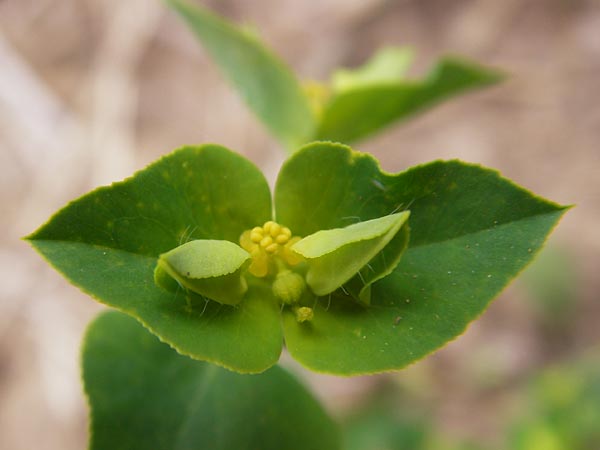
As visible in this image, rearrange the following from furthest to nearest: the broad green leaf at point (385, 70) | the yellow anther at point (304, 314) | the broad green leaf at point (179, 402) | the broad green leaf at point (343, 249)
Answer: the broad green leaf at point (385, 70) → the broad green leaf at point (179, 402) → the yellow anther at point (304, 314) → the broad green leaf at point (343, 249)

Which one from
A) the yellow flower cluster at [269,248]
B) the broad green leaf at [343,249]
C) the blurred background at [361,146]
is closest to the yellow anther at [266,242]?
the yellow flower cluster at [269,248]

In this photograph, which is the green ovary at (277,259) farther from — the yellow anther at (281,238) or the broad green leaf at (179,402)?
the broad green leaf at (179,402)

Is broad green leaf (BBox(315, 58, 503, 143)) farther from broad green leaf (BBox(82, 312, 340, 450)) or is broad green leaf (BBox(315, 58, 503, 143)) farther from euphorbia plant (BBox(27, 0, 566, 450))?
broad green leaf (BBox(82, 312, 340, 450))

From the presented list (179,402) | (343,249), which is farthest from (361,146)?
(343,249)

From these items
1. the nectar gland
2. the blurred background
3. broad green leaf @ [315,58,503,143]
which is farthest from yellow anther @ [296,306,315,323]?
the blurred background

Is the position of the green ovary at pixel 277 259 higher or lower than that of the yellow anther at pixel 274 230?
lower

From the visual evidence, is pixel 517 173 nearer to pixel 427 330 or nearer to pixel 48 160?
pixel 48 160
